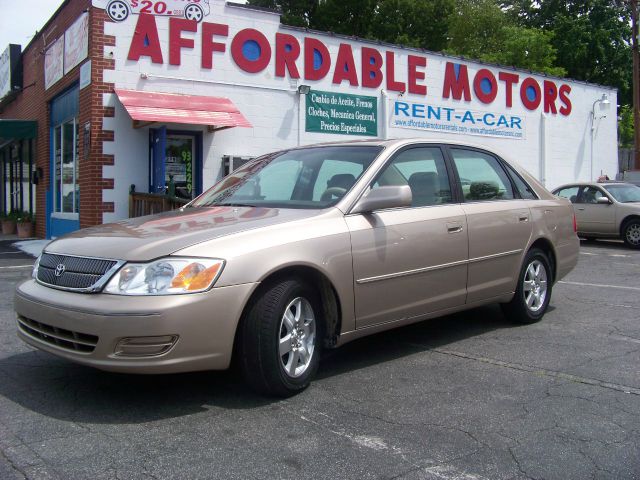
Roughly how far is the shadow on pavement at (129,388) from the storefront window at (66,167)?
9.38 meters

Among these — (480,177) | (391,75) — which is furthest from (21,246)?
(480,177)

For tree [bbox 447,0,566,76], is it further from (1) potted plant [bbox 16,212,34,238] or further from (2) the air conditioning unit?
(1) potted plant [bbox 16,212,34,238]

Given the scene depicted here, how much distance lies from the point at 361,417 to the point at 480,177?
9.17 ft

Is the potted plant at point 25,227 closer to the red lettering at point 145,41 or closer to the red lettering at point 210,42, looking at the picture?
the red lettering at point 145,41

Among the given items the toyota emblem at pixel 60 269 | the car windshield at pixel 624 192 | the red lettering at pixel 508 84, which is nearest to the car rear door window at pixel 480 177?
the toyota emblem at pixel 60 269

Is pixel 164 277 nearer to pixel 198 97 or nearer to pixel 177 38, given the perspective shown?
pixel 198 97

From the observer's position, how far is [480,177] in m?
5.73

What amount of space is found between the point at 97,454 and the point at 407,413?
1704mm

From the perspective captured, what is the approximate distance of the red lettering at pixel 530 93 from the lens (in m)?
→ 18.5

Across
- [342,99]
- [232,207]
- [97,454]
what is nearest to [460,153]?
[232,207]

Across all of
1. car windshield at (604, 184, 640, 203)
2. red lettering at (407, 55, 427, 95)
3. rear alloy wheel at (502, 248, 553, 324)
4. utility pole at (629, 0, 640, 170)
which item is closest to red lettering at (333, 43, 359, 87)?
red lettering at (407, 55, 427, 95)

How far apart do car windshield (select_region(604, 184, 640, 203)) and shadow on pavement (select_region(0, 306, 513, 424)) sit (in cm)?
1076

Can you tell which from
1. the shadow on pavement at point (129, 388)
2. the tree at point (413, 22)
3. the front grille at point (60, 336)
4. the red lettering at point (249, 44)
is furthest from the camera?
the tree at point (413, 22)

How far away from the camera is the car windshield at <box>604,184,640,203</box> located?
→ 14.4m
